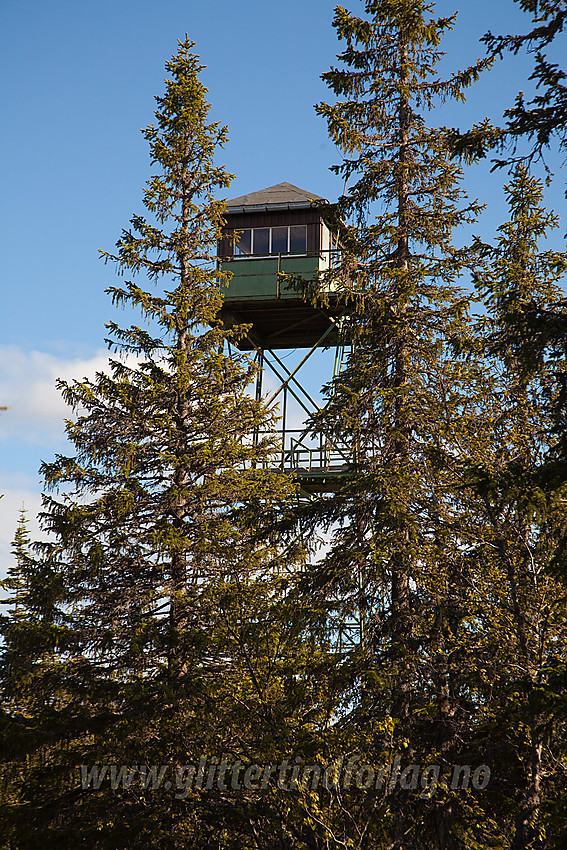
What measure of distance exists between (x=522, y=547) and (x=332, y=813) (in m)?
4.00

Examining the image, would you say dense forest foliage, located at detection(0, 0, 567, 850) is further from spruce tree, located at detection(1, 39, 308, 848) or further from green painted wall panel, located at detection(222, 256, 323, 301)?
green painted wall panel, located at detection(222, 256, 323, 301)

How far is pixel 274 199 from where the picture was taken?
2661 centimetres

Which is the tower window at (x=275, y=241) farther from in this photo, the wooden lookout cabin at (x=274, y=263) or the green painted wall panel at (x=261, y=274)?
the green painted wall panel at (x=261, y=274)

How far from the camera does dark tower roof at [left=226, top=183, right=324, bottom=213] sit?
85.3ft

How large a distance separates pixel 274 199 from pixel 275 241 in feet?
5.26

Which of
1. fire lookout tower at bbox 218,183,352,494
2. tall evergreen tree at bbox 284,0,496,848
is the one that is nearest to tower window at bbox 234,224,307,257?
fire lookout tower at bbox 218,183,352,494

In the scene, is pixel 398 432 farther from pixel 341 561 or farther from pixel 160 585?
pixel 160 585

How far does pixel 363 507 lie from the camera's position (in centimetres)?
1372

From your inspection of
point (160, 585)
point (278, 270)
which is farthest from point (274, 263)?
point (160, 585)

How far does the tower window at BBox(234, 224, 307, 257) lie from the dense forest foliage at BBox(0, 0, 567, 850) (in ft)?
23.4

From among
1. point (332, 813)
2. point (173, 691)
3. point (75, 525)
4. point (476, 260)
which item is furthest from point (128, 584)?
point (476, 260)

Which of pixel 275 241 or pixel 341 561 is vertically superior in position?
pixel 275 241

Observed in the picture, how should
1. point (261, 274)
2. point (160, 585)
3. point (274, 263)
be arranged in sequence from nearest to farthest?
point (160, 585) < point (261, 274) < point (274, 263)

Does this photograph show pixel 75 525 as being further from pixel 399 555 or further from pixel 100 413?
pixel 399 555
